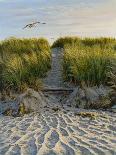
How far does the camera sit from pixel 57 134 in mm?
6812

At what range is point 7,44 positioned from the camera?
53.9 feet

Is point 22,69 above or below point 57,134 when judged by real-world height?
above

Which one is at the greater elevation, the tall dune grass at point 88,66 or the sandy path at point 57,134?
the tall dune grass at point 88,66

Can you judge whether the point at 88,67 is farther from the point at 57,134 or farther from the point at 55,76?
the point at 57,134

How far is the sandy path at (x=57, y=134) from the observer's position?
5.90 m

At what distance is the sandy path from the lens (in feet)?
19.4

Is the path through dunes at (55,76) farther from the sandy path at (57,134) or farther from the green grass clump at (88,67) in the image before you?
the sandy path at (57,134)

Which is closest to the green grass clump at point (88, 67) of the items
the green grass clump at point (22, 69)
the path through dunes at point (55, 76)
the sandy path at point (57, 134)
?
the path through dunes at point (55, 76)

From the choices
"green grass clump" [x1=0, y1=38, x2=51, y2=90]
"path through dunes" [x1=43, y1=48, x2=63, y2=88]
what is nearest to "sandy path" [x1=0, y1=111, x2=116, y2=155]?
"green grass clump" [x1=0, y1=38, x2=51, y2=90]

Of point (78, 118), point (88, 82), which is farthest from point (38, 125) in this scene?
point (88, 82)

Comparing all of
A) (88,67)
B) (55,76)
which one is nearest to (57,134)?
(88,67)

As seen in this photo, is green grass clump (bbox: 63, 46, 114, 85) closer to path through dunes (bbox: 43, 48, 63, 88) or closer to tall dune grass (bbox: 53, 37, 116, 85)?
tall dune grass (bbox: 53, 37, 116, 85)

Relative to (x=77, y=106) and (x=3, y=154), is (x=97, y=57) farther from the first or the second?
(x=3, y=154)

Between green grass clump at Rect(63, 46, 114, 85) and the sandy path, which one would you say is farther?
green grass clump at Rect(63, 46, 114, 85)
